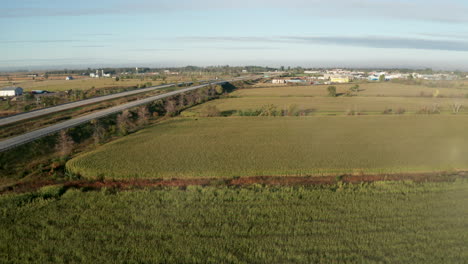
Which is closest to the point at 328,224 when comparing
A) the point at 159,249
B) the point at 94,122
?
the point at 159,249

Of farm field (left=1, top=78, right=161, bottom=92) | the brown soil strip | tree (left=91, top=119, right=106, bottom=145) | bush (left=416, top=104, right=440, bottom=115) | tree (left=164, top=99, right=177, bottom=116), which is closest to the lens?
the brown soil strip

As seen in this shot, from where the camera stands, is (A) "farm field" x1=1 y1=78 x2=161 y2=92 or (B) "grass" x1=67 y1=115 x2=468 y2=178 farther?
(A) "farm field" x1=1 y1=78 x2=161 y2=92

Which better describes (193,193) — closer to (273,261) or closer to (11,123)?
(273,261)

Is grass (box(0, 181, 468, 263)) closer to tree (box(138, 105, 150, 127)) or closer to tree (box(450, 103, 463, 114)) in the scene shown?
tree (box(138, 105, 150, 127))

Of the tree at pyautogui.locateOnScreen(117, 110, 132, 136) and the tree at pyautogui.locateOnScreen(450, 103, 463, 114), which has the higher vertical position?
the tree at pyautogui.locateOnScreen(450, 103, 463, 114)

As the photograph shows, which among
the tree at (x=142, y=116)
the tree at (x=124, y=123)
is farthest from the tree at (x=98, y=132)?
the tree at (x=142, y=116)

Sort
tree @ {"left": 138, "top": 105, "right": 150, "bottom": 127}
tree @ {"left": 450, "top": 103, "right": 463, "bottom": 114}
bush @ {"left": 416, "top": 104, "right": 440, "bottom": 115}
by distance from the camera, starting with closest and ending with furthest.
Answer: tree @ {"left": 138, "top": 105, "right": 150, "bottom": 127}, bush @ {"left": 416, "top": 104, "right": 440, "bottom": 115}, tree @ {"left": 450, "top": 103, "right": 463, "bottom": 114}

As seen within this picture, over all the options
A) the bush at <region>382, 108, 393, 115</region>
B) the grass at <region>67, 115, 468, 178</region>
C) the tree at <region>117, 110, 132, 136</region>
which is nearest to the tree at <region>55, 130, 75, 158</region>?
the grass at <region>67, 115, 468, 178</region>
